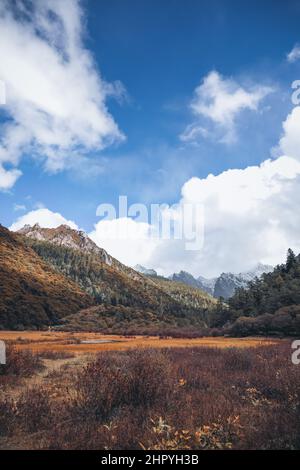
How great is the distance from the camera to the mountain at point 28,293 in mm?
55938

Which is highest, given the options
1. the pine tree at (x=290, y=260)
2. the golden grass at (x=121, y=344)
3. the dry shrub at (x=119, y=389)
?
the pine tree at (x=290, y=260)

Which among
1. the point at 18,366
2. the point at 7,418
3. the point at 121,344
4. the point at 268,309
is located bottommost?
the point at 121,344

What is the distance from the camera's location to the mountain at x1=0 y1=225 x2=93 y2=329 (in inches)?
2202

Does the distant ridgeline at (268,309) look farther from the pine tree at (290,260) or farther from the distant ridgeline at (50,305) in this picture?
the distant ridgeline at (50,305)

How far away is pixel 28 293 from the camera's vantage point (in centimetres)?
6681

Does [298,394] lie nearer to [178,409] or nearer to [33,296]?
[178,409]

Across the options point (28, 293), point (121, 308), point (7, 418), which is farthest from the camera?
point (28, 293)

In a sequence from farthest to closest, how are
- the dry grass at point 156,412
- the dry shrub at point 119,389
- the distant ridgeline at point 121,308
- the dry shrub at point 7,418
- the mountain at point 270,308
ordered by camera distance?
the distant ridgeline at point 121,308, the mountain at point 270,308, the dry shrub at point 119,389, the dry shrub at point 7,418, the dry grass at point 156,412

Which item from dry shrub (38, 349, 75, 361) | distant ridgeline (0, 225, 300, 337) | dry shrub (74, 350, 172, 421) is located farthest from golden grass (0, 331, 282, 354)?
dry shrub (74, 350, 172, 421)

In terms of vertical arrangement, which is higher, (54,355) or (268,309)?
(268,309)

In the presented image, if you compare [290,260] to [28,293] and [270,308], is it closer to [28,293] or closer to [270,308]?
[270,308]

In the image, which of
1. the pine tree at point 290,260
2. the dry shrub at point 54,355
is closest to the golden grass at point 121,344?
the dry shrub at point 54,355

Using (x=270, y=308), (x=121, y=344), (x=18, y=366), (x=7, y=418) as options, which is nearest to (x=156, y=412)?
(x=7, y=418)

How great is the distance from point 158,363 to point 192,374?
2.08 m
